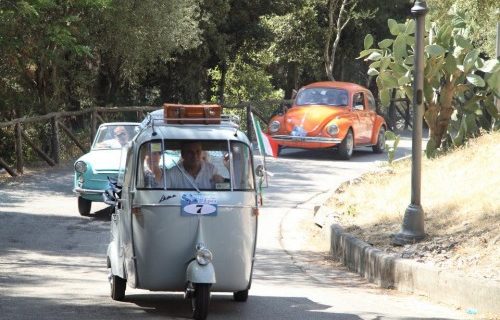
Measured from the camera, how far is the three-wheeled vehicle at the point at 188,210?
9.36 m

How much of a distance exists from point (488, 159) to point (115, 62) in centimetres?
1527

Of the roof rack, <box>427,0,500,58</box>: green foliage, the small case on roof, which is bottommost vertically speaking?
the roof rack

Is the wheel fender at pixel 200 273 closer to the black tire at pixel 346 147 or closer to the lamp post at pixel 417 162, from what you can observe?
the lamp post at pixel 417 162

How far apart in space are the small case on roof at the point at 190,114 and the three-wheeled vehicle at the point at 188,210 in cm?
1

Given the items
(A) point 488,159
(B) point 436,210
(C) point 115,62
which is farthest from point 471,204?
(C) point 115,62

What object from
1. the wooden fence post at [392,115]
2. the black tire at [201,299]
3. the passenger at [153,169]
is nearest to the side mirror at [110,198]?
the passenger at [153,169]

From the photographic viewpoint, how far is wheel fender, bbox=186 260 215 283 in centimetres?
904

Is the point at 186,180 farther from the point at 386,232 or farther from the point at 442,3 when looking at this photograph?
the point at 442,3

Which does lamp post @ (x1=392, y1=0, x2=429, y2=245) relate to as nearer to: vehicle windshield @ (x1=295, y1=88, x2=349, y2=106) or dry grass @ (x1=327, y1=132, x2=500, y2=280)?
dry grass @ (x1=327, y1=132, x2=500, y2=280)

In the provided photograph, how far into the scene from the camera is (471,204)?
1354 cm

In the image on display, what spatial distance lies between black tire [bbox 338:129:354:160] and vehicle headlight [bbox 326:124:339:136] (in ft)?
1.33

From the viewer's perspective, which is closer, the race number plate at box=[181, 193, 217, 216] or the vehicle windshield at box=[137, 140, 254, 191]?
the race number plate at box=[181, 193, 217, 216]

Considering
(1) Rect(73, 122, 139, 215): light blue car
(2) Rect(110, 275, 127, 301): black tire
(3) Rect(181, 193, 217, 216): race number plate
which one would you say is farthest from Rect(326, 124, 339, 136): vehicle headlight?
(3) Rect(181, 193, 217, 216): race number plate

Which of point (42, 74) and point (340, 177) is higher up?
point (42, 74)
